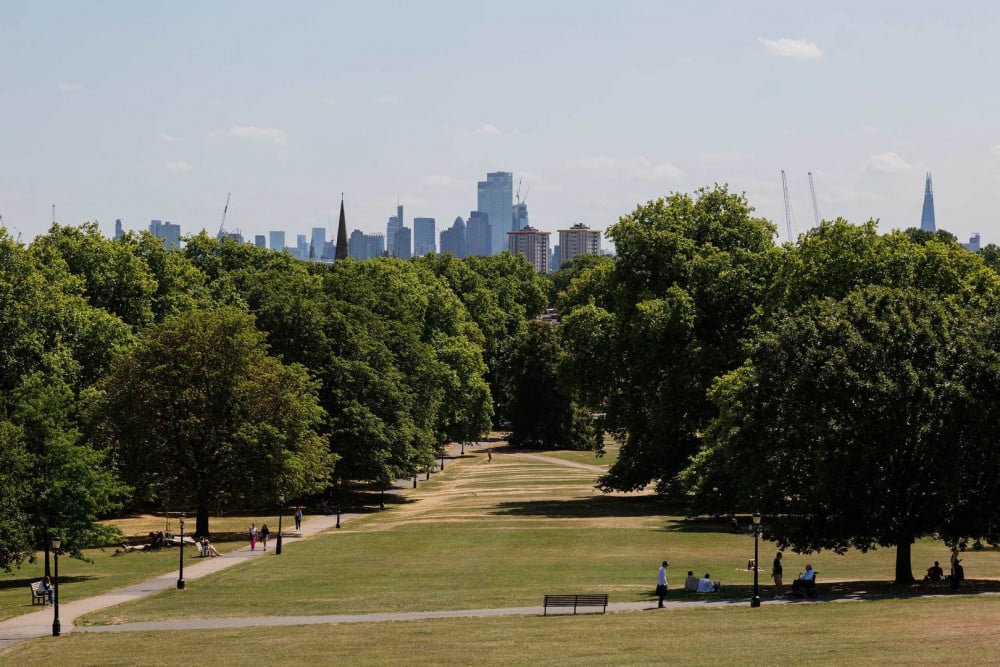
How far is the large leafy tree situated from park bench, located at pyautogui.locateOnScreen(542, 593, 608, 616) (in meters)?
27.1

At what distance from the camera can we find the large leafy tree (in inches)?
2670

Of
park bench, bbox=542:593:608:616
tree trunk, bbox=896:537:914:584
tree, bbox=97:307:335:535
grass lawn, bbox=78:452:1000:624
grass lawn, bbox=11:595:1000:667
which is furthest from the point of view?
tree, bbox=97:307:335:535

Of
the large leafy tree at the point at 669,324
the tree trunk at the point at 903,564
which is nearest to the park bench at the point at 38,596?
the tree trunk at the point at 903,564

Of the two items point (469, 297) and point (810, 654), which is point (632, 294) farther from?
point (469, 297)

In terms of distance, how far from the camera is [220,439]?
210ft

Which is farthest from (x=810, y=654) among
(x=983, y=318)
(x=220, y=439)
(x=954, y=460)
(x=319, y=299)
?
(x=319, y=299)

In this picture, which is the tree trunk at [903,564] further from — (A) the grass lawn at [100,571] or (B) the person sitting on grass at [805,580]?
(A) the grass lawn at [100,571]

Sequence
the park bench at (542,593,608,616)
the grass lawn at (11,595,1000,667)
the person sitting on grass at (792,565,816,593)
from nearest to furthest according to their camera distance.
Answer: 1. the grass lawn at (11,595,1000,667)
2. the park bench at (542,593,608,616)
3. the person sitting on grass at (792,565,816,593)

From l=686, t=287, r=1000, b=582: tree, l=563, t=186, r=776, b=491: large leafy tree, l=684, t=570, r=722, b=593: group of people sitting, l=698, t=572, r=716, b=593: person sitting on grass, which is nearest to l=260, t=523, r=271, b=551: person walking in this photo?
l=563, t=186, r=776, b=491: large leafy tree

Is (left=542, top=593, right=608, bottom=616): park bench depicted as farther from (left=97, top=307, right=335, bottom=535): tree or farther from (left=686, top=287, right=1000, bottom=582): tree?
(left=97, top=307, right=335, bottom=535): tree

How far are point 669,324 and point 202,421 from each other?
24.8 meters

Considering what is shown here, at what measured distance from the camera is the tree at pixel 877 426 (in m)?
42.0

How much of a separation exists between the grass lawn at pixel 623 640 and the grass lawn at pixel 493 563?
167 inches

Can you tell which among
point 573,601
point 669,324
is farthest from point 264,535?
point 573,601
